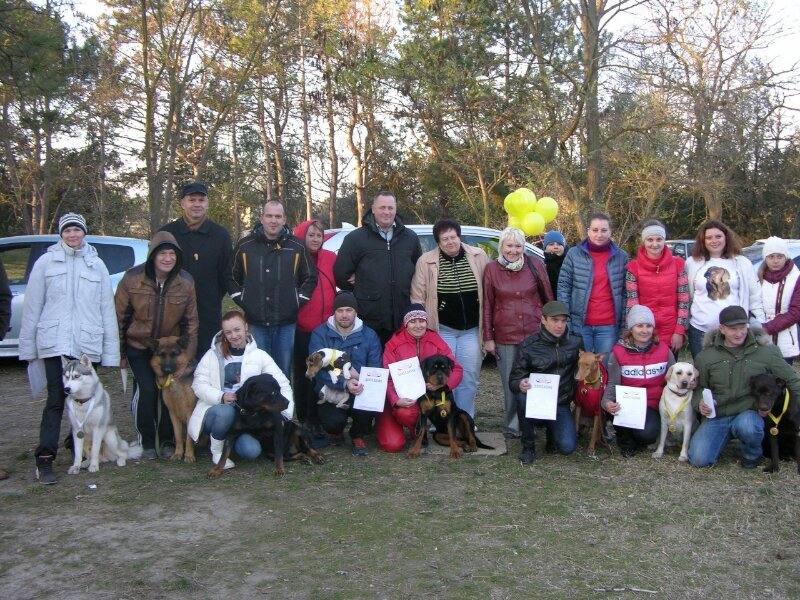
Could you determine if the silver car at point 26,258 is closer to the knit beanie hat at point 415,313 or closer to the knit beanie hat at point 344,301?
the knit beanie hat at point 344,301

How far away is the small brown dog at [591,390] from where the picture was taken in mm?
5238

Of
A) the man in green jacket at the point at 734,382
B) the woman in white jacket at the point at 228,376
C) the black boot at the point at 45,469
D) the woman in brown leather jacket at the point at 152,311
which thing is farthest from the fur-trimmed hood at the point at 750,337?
the black boot at the point at 45,469

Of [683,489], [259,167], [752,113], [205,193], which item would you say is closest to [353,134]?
[259,167]

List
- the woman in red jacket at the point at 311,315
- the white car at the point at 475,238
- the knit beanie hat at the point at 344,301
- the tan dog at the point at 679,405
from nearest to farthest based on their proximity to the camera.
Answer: the tan dog at the point at 679,405 → the knit beanie hat at the point at 344,301 → the woman in red jacket at the point at 311,315 → the white car at the point at 475,238

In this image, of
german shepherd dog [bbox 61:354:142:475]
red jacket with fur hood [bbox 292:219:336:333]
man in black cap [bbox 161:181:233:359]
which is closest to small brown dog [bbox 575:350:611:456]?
red jacket with fur hood [bbox 292:219:336:333]

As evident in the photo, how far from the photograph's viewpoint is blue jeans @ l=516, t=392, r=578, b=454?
5.29 meters

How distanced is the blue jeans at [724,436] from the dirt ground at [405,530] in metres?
0.14

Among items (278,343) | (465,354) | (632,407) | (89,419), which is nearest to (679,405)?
(632,407)

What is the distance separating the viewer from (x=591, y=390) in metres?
5.34

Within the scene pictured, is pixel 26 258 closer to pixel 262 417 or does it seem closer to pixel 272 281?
pixel 272 281

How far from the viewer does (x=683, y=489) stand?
461 centimetres

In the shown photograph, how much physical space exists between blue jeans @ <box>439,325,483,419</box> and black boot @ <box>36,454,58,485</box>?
3.17 m

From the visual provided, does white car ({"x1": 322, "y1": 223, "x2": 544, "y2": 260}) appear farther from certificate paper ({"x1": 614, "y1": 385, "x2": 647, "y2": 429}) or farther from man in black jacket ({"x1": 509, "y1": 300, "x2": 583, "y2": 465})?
certificate paper ({"x1": 614, "y1": 385, "x2": 647, "y2": 429})

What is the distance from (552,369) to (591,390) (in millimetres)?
358
